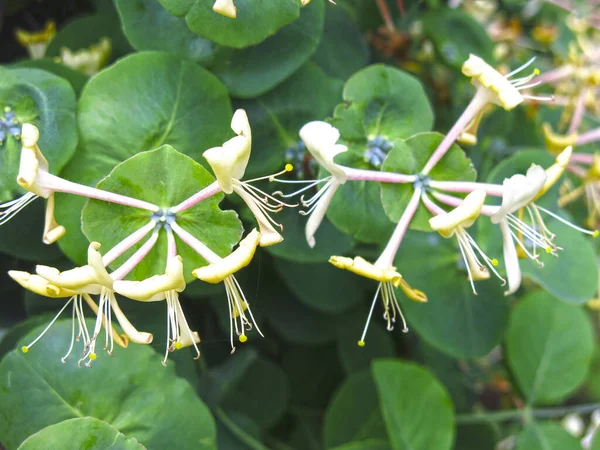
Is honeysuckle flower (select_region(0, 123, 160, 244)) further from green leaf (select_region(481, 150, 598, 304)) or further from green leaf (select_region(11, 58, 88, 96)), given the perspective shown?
green leaf (select_region(481, 150, 598, 304))

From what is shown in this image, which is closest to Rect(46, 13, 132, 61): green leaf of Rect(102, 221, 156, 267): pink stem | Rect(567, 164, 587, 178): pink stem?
Rect(102, 221, 156, 267): pink stem

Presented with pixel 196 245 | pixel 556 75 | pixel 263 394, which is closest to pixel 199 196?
pixel 196 245

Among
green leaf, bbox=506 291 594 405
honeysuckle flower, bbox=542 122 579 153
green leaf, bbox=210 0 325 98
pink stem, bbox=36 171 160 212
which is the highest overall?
green leaf, bbox=210 0 325 98

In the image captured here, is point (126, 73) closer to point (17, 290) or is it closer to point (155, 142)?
point (155, 142)

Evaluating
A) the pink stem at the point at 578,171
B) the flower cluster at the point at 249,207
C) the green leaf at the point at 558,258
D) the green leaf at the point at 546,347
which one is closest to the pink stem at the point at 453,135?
the flower cluster at the point at 249,207

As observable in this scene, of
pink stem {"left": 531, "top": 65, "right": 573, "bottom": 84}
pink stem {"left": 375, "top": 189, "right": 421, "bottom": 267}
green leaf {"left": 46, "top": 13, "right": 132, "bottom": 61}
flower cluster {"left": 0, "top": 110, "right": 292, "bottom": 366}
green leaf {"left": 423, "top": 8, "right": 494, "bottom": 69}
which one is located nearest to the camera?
flower cluster {"left": 0, "top": 110, "right": 292, "bottom": 366}

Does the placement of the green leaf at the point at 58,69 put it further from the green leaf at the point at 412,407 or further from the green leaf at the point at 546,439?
the green leaf at the point at 546,439

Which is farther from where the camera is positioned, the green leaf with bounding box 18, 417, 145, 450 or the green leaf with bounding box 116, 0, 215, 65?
the green leaf with bounding box 116, 0, 215, 65
